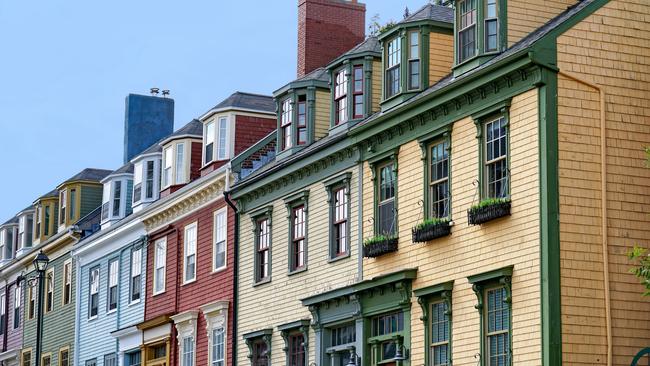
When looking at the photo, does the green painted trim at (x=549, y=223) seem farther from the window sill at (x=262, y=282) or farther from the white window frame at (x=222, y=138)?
the white window frame at (x=222, y=138)

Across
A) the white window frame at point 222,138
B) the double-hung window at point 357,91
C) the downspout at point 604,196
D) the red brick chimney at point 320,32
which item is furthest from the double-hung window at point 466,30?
the white window frame at point 222,138

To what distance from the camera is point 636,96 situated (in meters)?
29.2

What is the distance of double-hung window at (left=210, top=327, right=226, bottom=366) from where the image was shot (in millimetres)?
42281

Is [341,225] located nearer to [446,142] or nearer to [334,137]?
[334,137]

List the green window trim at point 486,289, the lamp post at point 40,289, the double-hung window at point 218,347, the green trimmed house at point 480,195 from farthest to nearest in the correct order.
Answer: the lamp post at point 40,289 < the double-hung window at point 218,347 < the green window trim at point 486,289 < the green trimmed house at point 480,195

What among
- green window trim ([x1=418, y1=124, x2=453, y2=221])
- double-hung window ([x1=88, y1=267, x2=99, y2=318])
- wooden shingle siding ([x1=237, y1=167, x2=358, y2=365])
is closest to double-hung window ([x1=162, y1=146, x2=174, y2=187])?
wooden shingle siding ([x1=237, y1=167, x2=358, y2=365])

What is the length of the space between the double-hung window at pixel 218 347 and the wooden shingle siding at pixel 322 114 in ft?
23.4

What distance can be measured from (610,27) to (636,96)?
1.55 m

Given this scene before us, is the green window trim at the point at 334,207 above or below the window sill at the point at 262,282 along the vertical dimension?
above

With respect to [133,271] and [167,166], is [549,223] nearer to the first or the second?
[167,166]

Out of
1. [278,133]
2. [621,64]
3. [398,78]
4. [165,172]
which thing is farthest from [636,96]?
[165,172]

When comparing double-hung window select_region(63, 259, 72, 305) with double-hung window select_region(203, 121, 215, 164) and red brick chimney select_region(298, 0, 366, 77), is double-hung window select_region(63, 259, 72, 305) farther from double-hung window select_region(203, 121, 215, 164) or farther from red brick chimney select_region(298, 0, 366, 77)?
red brick chimney select_region(298, 0, 366, 77)

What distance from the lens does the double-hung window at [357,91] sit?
36.6 m

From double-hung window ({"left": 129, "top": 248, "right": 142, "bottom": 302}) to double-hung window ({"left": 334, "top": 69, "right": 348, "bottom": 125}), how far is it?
14456mm
